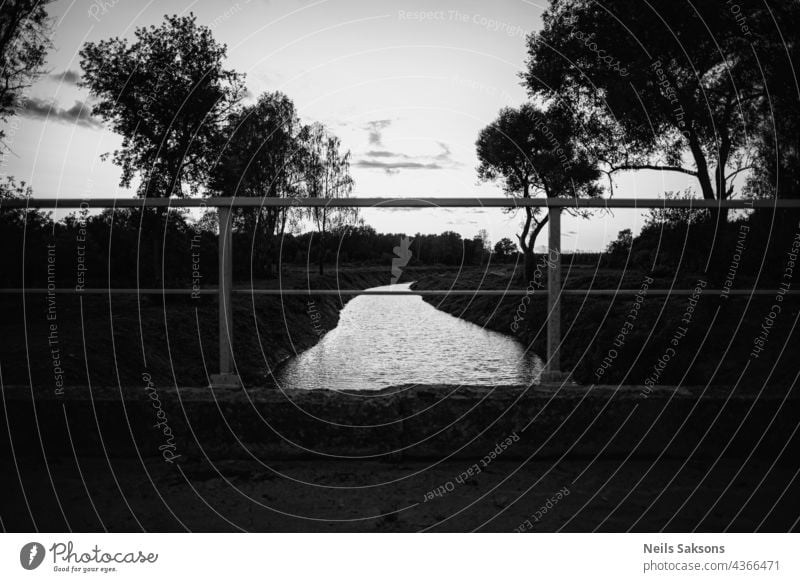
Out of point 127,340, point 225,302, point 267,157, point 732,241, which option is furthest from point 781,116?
point 267,157

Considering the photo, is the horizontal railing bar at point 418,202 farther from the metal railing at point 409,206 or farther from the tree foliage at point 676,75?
the tree foliage at point 676,75

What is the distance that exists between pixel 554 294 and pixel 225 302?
6.97 feet

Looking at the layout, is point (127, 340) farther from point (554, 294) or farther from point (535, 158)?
point (535, 158)

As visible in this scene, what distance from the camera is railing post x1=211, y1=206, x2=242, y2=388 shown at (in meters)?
3.44

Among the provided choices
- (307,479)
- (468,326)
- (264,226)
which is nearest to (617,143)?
(307,479)

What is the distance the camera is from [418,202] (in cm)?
350

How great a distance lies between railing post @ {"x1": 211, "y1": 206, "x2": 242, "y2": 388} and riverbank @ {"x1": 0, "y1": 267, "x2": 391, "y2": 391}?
76cm

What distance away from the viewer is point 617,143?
12406mm

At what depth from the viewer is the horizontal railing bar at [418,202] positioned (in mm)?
3340

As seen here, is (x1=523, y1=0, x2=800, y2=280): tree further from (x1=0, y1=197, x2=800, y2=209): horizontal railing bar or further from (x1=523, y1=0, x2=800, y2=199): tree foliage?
(x1=0, y1=197, x2=800, y2=209): horizontal railing bar

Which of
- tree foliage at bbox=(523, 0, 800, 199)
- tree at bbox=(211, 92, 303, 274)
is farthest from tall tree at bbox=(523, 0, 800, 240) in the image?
tree at bbox=(211, 92, 303, 274)

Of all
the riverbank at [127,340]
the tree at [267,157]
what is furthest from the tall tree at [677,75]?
the tree at [267,157]

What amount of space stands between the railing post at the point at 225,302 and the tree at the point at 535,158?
357 cm

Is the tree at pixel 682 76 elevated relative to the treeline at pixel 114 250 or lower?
elevated
